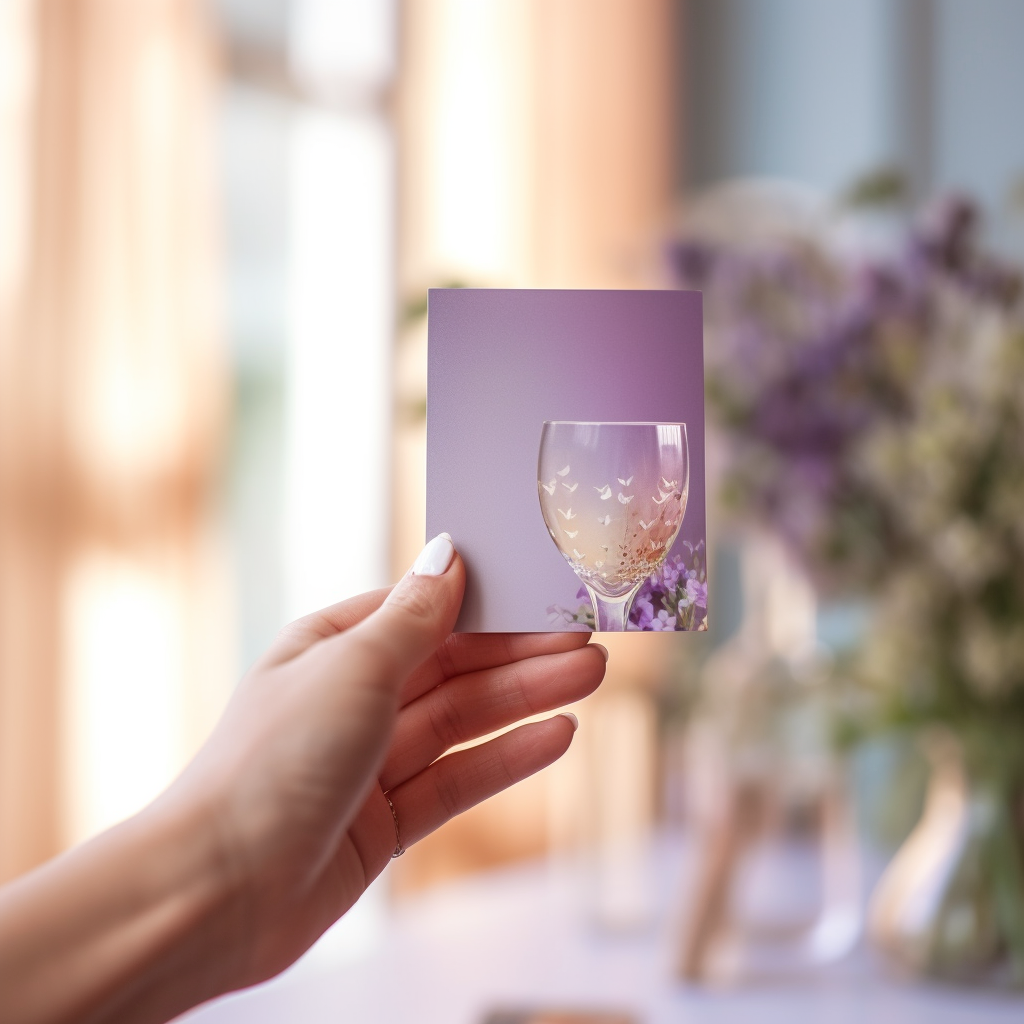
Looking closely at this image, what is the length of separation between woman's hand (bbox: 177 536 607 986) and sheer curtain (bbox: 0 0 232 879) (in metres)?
1.15

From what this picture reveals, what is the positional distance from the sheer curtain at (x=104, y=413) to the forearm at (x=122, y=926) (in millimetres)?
1230

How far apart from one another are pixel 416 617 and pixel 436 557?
0.06 m

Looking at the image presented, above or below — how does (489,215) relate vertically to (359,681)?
above

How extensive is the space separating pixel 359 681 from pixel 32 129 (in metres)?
1.44

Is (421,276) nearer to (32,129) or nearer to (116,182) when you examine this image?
(116,182)

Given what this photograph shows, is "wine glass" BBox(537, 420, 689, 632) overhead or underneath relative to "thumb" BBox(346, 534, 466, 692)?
overhead

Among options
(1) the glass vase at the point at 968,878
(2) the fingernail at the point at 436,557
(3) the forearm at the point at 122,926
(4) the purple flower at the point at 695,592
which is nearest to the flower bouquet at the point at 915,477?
(1) the glass vase at the point at 968,878

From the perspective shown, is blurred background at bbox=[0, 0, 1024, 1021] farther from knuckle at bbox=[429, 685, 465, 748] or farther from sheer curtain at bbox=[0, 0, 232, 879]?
knuckle at bbox=[429, 685, 465, 748]

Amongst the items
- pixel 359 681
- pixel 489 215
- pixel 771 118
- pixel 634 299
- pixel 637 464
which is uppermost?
pixel 771 118

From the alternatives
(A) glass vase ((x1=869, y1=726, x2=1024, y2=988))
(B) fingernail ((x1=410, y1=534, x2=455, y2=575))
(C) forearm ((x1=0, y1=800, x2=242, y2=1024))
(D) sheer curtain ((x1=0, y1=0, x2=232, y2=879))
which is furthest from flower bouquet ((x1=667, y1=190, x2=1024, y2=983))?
(D) sheer curtain ((x1=0, y1=0, x2=232, y2=879))

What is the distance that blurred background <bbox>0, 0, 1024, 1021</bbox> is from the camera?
3.97ft

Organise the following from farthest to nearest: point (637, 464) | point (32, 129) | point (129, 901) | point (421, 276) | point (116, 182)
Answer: point (421, 276), point (116, 182), point (32, 129), point (637, 464), point (129, 901)

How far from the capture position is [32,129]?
5.61 feet

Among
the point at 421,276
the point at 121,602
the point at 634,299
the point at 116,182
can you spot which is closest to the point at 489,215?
the point at 421,276
